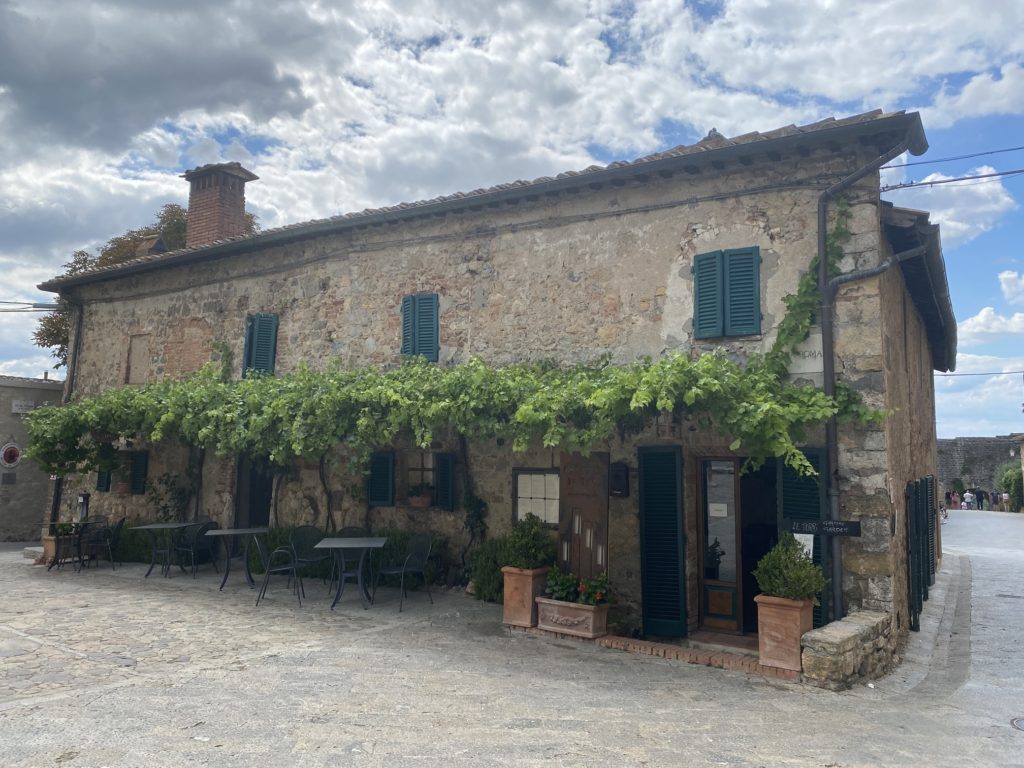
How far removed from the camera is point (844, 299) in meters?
7.42

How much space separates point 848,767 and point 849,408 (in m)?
3.62

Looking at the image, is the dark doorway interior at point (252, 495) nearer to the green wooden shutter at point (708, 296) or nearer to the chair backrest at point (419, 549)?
the chair backrest at point (419, 549)

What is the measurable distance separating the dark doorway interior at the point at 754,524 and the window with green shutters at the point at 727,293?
Result: 1717 millimetres

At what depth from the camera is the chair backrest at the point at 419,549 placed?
30.4 feet

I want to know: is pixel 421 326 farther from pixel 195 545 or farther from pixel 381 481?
Result: pixel 195 545

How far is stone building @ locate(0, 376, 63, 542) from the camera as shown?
16.2 meters

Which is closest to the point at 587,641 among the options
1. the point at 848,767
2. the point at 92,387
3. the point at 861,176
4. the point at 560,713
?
the point at 560,713

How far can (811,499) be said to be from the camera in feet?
23.8

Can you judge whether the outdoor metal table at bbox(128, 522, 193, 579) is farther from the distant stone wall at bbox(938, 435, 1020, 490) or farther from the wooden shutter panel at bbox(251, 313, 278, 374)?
the distant stone wall at bbox(938, 435, 1020, 490)

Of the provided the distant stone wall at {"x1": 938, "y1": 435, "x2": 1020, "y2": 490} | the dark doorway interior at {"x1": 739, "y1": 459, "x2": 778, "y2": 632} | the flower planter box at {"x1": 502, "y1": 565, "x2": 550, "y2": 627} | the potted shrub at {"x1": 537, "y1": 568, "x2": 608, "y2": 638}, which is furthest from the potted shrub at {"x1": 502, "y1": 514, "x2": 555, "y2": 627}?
the distant stone wall at {"x1": 938, "y1": 435, "x2": 1020, "y2": 490}

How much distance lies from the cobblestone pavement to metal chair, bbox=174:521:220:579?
250 centimetres

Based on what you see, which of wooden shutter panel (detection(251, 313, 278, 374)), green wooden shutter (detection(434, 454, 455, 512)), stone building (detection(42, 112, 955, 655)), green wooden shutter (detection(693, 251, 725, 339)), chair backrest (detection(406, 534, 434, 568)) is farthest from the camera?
wooden shutter panel (detection(251, 313, 278, 374))

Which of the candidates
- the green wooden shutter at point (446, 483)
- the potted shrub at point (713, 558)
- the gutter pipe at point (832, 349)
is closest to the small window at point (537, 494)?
the green wooden shutter at point (446, 483)

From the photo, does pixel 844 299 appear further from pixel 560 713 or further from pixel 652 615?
pixel 560 713
